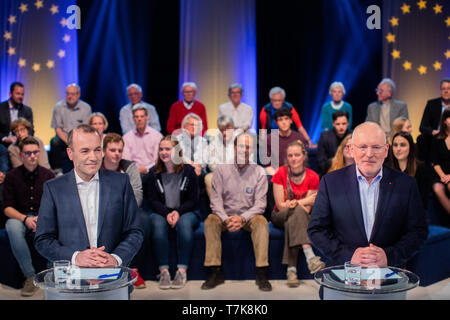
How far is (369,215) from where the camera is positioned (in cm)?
235

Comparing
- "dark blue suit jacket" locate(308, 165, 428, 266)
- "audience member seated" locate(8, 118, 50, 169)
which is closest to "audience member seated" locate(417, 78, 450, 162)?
"dark blue suit jacket" locate(308, 165, 428, 266)

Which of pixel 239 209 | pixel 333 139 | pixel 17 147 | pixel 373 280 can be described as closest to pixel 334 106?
pixel 333 139

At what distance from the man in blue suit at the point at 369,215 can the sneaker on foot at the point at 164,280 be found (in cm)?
217

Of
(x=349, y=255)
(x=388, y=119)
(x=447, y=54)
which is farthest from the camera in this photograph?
(x=447, y=54)

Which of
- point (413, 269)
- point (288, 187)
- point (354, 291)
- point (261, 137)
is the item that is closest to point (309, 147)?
point (261, 137)

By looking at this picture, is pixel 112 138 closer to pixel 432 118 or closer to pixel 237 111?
pixel 237 111

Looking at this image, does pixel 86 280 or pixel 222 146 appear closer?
pixel 86 280

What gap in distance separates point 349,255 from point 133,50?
21.2 feet

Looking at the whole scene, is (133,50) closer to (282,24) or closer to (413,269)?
(282,24)

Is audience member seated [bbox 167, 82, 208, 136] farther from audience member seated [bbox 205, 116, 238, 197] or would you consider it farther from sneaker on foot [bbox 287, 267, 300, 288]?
sneaker on foot [bbox 287, 267, 300, 288]

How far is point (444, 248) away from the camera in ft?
15.0

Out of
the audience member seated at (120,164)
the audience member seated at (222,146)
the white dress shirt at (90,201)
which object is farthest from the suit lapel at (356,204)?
the audience member seated at (222,146)

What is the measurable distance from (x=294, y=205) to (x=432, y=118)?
257 cm

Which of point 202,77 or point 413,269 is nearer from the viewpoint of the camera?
point 413,269
